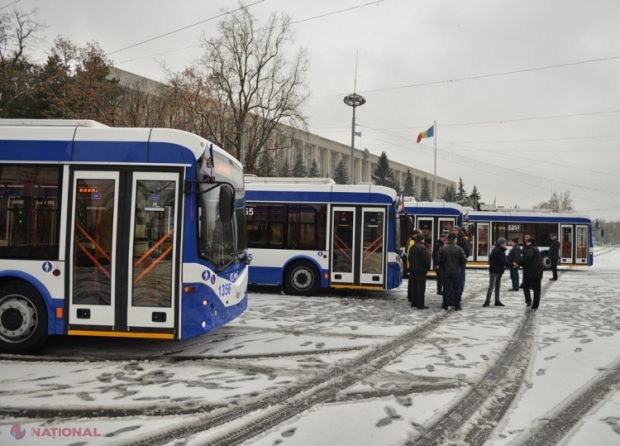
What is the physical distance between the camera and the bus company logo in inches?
187

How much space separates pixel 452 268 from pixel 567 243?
61.9ft

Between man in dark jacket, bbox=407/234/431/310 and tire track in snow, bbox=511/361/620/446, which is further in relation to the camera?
man in dark jacket, bbox=407/234/431/310

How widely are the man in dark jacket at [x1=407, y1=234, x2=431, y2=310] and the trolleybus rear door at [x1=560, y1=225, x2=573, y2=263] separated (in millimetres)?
18321

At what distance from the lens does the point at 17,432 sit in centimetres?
486

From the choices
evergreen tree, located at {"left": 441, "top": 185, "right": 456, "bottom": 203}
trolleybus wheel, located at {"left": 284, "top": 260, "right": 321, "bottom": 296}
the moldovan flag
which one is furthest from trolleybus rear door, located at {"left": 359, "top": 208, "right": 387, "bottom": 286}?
evergreen tree, located at {"left": 441, "top": 185, "right": 456, "bottom": 203}

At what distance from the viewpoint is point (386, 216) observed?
49.5ft

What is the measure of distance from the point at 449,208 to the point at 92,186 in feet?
63.3

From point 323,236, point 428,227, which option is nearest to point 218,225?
point 323,236

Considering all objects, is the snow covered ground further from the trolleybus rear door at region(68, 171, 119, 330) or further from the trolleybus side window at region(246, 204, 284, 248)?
the trolleybus side window at region(246, 204, 284, 248)

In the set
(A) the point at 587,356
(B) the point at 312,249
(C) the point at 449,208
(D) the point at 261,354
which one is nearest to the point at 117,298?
(D) the point at 261,354

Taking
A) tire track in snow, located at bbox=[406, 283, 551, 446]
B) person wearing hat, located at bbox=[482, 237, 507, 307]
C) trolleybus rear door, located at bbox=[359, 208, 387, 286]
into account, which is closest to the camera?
tire track in snow, located at bbox=[406, 283, 551, 446]

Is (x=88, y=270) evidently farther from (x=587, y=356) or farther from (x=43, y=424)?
(x=587, y=356)

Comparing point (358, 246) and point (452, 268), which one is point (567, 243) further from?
point (452, 268)

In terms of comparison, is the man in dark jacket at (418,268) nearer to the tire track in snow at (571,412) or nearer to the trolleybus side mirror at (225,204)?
the tire track in snow at (571,412)
